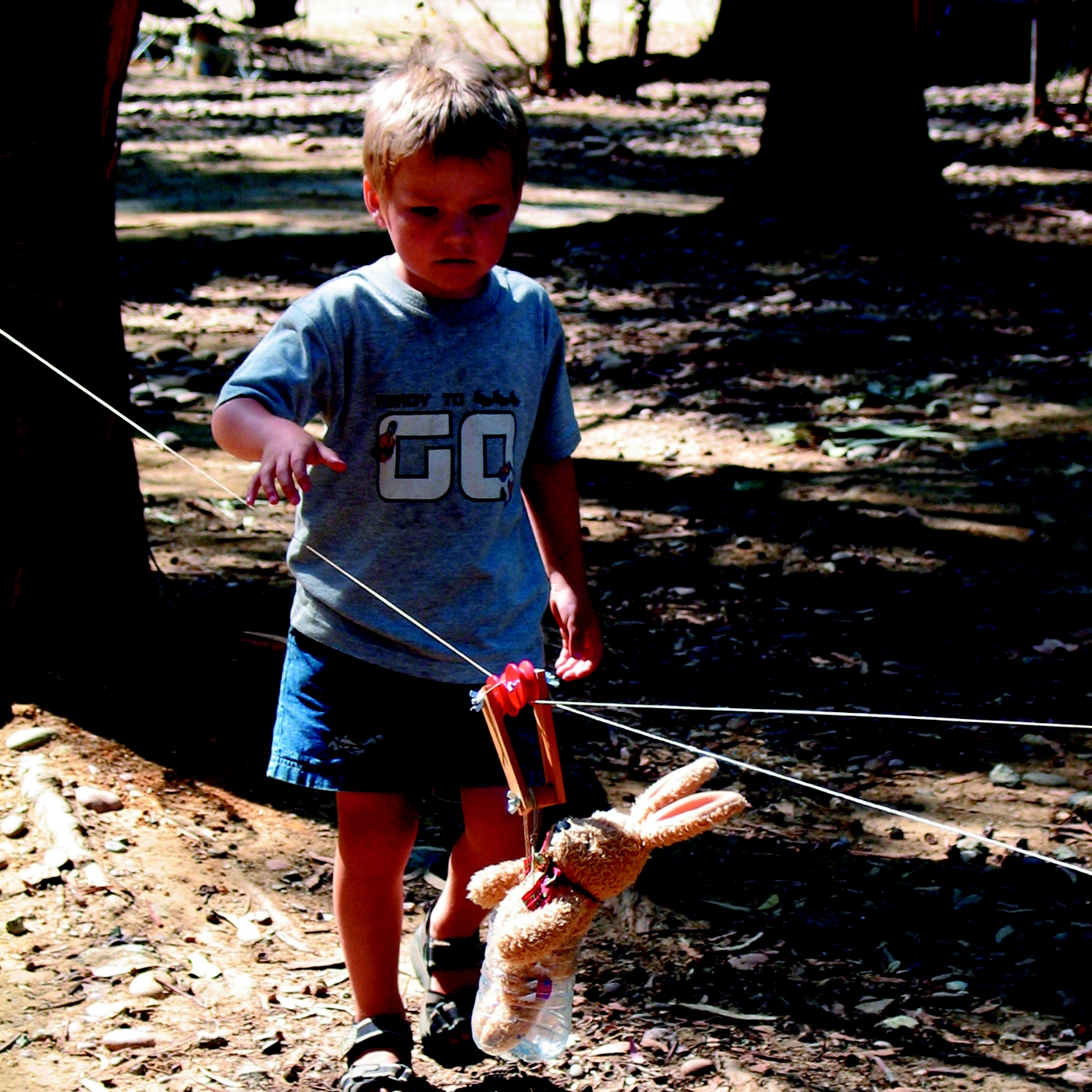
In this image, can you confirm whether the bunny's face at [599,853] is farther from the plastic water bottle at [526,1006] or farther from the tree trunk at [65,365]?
the tree trunk at [65,365]

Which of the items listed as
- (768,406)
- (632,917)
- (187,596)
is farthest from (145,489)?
(632,917)

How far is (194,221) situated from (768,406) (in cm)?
534

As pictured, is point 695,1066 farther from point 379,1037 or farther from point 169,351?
point 169,351

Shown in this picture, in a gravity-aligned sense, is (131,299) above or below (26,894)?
above

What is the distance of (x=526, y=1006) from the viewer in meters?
2.19

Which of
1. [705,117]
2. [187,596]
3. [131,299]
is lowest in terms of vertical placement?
[187,596]

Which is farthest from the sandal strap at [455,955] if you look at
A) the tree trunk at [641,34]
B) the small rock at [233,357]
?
the tree trunk at [641,34]

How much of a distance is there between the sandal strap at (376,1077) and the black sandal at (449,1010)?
0.55 feet

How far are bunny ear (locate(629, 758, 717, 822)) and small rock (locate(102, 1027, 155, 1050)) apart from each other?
108 centimetres

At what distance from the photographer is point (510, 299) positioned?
8.17ft

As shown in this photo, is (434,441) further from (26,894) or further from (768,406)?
(768,406)

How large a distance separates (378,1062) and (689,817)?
2.74ft

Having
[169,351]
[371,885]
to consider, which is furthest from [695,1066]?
[169,351]

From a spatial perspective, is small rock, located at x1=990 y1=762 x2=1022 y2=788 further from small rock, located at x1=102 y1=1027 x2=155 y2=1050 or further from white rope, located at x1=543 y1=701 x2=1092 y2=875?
small rock, located at x1=102 y1=1027 x2=155 y2=1050
